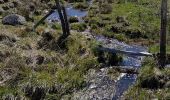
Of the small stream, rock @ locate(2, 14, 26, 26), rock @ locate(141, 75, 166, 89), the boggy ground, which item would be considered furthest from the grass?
rock @ locate(141, 75, 166, 89)

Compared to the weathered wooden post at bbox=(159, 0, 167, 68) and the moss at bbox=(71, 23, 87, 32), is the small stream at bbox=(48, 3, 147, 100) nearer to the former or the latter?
the weathered wooden post at bbox=(159, 0, 167, 68)

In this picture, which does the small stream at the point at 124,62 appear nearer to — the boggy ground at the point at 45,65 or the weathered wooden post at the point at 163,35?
the boggy ground at the point at 45,65

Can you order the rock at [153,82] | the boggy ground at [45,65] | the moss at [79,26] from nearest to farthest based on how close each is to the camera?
the boggy ground at [45,65] → the rock at [153,82] → the moss at [79,26]

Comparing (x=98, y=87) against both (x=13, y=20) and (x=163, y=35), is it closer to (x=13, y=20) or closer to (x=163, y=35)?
(x=163, y=35)

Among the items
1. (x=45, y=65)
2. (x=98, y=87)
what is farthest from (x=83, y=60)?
(x=98, y=87)

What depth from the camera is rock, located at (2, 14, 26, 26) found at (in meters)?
35.2

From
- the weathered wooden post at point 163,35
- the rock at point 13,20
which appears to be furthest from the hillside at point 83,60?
the weathered wooden post at point 163,35

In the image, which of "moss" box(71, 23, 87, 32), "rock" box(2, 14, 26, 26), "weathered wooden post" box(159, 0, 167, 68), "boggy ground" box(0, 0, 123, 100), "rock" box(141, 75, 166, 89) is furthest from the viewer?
"moss" box(71, 23, 87, 32)

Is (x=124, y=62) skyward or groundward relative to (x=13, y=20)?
groundward

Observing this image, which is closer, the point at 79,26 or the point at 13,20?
the point at 13,20

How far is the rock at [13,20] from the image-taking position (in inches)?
1385

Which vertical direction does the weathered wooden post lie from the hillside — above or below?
above

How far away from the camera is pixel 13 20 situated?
35.4 meters

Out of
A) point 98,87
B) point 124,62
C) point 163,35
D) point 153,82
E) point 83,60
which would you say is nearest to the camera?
point 153,82
